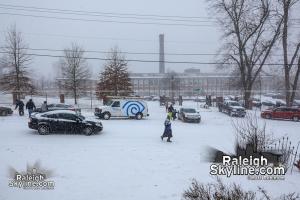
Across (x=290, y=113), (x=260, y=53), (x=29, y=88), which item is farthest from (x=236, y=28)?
(x=29, y=88)

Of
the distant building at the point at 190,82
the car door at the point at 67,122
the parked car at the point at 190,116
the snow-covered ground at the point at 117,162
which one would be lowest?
the snow-covered ground at the point at 117,162

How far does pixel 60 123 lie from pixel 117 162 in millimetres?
8041

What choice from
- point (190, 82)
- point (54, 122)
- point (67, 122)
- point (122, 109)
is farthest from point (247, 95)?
point (190, 82)

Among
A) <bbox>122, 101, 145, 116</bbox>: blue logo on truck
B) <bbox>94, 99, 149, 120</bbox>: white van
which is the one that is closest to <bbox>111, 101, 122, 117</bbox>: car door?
<bbox>94, 99, 149, 120</bbox>: white van

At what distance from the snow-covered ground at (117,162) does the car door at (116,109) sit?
23.9 feet

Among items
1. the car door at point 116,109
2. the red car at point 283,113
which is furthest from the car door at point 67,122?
the red car at point 283,113

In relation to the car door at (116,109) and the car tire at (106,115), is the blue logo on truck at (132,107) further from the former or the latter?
the car tire at (106,115)

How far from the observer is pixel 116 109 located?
32.2 metres

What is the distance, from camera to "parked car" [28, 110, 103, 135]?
21.9 m

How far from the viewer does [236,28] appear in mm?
47094

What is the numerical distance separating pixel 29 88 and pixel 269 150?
3786 cm

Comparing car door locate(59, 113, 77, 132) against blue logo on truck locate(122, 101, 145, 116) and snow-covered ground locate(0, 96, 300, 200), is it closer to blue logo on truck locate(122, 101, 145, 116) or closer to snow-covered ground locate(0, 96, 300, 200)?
snow-covered ground locate(0, 96, 300, 200)

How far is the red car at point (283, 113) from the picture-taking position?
121 feet

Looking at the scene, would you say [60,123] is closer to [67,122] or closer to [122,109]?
[67,122]
